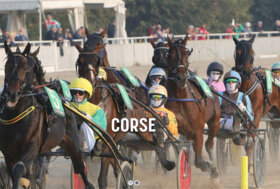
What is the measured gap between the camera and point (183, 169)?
9.70 meters

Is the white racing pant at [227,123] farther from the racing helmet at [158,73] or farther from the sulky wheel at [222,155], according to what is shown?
the racing helmet at [158,73]

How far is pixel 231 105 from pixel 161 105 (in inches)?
82.9

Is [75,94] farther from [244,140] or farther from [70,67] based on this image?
[70,67]

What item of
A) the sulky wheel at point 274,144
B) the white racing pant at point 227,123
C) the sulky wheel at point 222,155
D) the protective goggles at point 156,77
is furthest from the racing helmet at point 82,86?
the sulky wheel at point 274,144

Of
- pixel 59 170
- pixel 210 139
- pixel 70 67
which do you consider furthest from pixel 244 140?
pixel 70 67

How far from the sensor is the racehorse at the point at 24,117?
758 centimetres

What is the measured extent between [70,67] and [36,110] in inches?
600

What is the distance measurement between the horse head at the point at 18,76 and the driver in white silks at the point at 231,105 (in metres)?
4.38

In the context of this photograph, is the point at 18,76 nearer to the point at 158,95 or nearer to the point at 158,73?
the point at 158,95

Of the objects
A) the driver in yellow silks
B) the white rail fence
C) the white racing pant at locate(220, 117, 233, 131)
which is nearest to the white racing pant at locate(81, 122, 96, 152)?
the driver in yellow silks

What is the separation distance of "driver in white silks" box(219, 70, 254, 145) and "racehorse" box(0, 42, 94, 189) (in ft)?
13.2

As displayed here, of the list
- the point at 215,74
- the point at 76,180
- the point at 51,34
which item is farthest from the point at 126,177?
the point at 51,34

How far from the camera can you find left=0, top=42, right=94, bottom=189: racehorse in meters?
7.58

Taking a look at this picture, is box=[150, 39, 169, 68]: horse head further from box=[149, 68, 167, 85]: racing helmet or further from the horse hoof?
the horse hoof
